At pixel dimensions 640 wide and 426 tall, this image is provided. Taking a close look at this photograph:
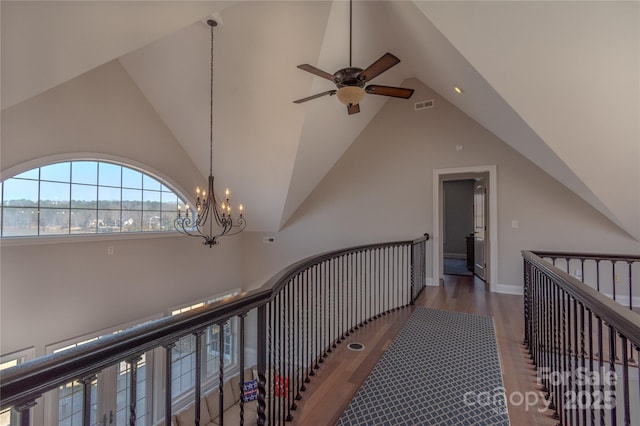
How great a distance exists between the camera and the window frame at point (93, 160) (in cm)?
378

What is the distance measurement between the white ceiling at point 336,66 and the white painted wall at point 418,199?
A: 43 centimetres

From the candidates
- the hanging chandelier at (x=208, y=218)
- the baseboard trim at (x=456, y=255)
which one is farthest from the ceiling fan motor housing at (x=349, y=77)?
the baseboard trim at (x=456, y=255)

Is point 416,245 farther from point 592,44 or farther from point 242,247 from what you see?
point 242,247

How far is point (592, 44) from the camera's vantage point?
259 centimetres

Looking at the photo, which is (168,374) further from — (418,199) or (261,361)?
(418,199)

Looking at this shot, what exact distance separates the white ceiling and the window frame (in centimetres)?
90

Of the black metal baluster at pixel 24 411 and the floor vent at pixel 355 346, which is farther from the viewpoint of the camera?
the floor vent at pixel 355 346

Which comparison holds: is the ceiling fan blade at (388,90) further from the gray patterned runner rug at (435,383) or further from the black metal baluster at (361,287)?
the gray patterned runner rug at (435,383)

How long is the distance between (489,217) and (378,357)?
Result: 11.5 ft

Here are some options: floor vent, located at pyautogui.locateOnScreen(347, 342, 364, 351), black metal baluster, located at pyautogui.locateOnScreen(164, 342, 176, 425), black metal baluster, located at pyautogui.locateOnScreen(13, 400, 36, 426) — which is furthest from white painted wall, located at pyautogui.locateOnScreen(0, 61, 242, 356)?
black metal baluster, located at pyautogui.locateOnScreen(13, 400, 36, 426)

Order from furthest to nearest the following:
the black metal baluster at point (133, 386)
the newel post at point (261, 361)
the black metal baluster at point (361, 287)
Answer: the black metal baluster at point (361, 287), the newel post at point (261, 361), the black metal baluster at point (133, 386)

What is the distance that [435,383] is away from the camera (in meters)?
2.30

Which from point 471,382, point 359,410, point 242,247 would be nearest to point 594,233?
point 471,382

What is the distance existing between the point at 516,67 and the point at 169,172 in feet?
17.7
